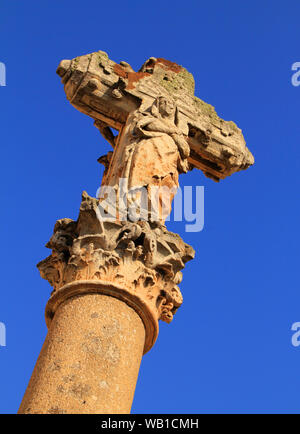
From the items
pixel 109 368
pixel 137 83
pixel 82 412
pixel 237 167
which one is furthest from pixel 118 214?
pixel 237 167

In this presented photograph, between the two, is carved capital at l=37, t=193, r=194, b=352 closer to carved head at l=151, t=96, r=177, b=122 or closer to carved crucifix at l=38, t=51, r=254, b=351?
carved crucifix at l=38, t=51, r=254, b=351

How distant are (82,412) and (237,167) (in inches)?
219

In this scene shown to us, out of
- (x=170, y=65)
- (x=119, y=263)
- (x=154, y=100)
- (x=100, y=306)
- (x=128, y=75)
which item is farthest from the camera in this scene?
(x=170, y=65)

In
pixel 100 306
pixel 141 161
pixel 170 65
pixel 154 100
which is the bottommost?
pixel 100 306

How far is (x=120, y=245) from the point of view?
604 cm

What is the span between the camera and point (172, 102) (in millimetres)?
8367

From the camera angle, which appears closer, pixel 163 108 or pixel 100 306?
pixel 100 306

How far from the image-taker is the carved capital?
19.0ft

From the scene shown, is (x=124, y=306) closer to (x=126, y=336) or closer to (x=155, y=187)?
(x=126, y=336)

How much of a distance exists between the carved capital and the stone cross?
0.04ft

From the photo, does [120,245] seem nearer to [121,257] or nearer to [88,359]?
[121,257]

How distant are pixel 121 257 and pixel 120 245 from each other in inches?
5.6

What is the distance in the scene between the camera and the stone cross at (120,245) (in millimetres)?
5047

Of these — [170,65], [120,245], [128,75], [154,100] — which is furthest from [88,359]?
[170,65]
